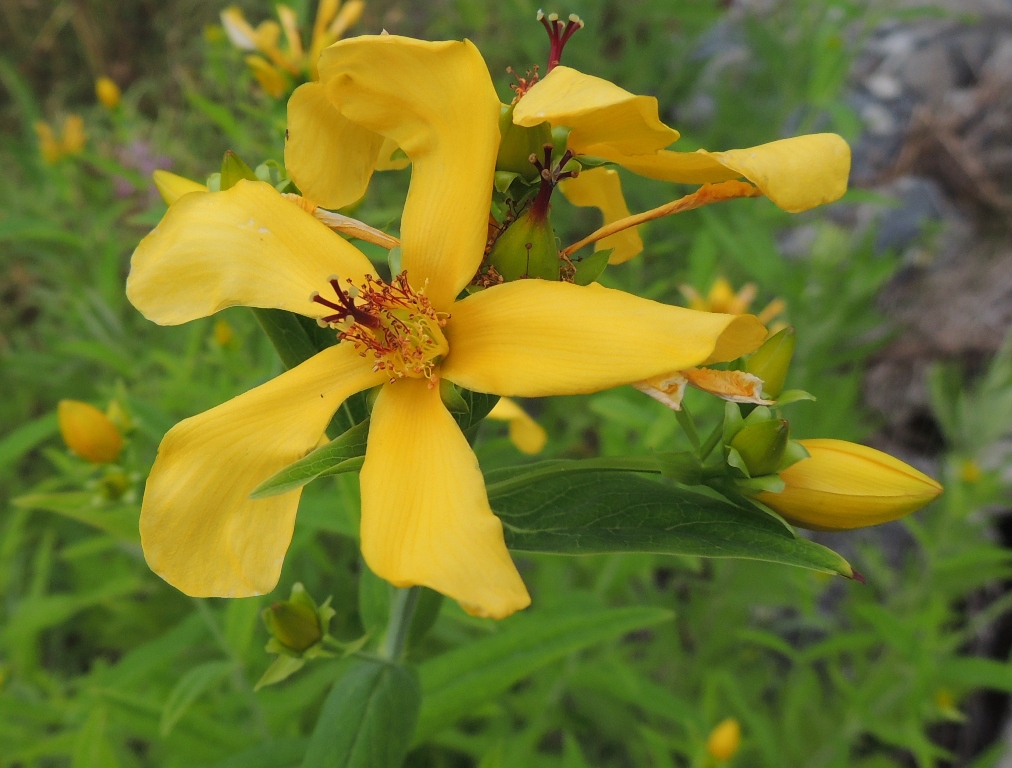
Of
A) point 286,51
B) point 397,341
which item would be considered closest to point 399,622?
point 397,341

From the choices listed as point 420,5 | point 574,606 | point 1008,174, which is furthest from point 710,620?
point 420,5

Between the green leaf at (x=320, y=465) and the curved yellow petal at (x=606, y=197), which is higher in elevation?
the curved yellow petal at (x=606, y=197)

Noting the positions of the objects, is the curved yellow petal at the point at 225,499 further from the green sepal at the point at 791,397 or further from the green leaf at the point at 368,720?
the green sepal at the point at 791,397

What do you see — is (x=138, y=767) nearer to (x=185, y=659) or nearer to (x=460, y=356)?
(x=185, y=659)

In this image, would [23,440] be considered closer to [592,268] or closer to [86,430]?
[86,430]

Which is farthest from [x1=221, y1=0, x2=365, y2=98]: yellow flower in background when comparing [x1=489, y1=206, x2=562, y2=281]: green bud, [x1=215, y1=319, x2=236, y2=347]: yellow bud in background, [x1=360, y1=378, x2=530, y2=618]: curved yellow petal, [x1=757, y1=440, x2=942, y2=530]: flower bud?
[x1=757, y1=440, x2=942, y2=530]: flower bud

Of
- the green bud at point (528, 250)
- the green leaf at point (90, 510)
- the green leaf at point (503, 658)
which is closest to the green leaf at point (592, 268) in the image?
the green bud at point (528, 250)
